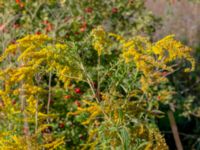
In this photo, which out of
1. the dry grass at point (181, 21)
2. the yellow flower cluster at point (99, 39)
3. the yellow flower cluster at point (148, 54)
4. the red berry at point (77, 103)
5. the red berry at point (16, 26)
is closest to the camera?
the yellow flower cluster at point (148, 54)

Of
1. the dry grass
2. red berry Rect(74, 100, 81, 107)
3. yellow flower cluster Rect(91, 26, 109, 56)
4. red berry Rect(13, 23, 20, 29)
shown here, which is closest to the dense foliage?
yellow flower cluster Rect(91, 26, 109, 56)

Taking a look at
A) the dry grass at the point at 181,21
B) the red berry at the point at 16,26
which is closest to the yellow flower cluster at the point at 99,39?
the red berry at the point at 16,26

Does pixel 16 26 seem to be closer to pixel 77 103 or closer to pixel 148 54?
pixel 77 103

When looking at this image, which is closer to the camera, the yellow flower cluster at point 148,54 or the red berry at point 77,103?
the yellow flower cluster at point 148,54

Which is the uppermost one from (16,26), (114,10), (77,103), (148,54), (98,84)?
(114,10)

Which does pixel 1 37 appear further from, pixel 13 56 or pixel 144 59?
pixel 144 59

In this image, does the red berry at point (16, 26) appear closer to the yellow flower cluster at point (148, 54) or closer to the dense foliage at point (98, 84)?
the dense foliage at point (98, 84)

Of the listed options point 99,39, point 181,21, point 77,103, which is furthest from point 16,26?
point 181,21

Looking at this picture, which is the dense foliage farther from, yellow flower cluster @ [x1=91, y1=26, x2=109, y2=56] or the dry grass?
the dry grass

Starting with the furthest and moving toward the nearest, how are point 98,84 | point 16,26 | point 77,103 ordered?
point 16,26 → point 77,103 → point 98,84

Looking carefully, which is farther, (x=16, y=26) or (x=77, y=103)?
(x=16, y=26)

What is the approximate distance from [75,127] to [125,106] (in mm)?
1991

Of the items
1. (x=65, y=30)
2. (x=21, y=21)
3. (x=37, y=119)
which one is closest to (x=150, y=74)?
(x=37, y=119)

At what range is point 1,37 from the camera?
4922mm
